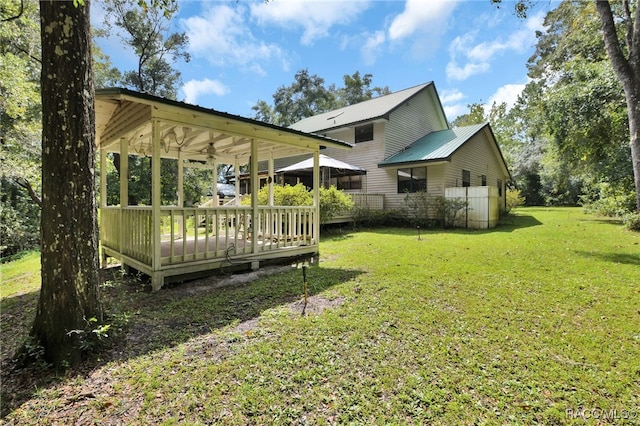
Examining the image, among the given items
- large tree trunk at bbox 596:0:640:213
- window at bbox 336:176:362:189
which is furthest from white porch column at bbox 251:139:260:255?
large tree trunk at bbox 596:0:640:213

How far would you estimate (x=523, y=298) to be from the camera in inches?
171

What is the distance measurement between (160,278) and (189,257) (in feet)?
2.07

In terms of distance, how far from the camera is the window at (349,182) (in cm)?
1680

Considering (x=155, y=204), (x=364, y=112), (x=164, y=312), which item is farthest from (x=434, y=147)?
(x=164, y=312)

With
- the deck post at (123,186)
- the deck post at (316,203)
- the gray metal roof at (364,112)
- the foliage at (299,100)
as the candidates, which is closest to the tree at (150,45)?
the gray metal roof at (364,112)

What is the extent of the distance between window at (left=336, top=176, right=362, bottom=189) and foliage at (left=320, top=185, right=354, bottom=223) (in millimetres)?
4731

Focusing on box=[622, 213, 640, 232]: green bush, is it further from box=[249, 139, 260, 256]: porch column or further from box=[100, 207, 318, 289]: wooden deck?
box=[249, 139, 260, 256]: porch column

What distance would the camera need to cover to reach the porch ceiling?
4.61m

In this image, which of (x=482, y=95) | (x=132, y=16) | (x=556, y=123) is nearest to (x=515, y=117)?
(x=482, y=95)

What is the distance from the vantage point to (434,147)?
49.1ft

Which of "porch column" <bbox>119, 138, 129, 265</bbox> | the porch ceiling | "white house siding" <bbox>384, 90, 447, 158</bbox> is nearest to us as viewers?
the porch ceiling

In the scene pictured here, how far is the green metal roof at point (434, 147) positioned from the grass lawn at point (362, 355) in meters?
8.99

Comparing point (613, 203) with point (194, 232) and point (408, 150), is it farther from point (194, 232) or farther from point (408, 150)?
point (194, 232)

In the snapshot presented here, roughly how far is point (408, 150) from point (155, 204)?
13861 mm
